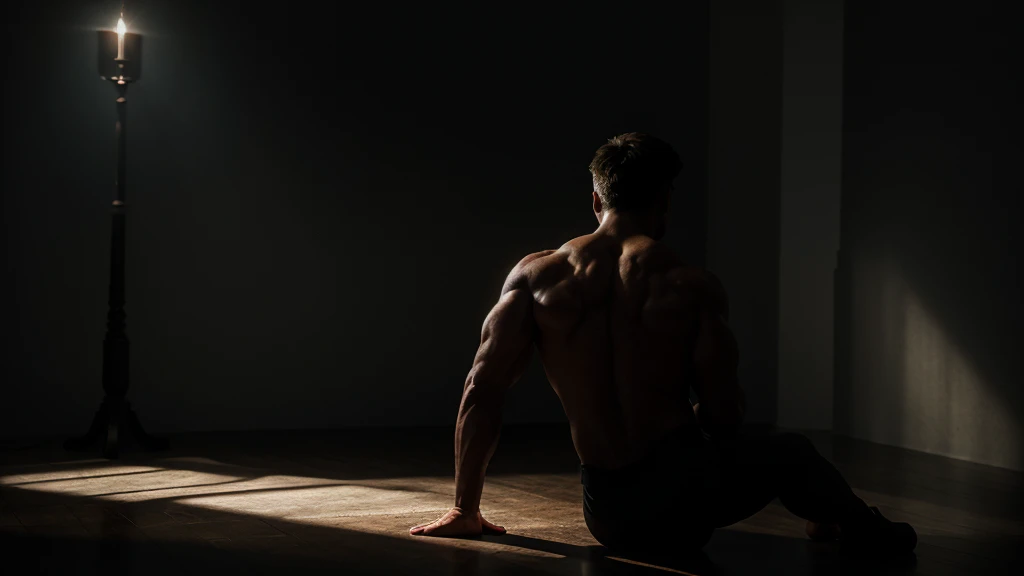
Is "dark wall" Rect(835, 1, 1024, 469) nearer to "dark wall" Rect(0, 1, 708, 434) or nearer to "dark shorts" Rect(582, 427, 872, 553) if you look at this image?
"dark wall" Rect(0, 1, 708, 434)

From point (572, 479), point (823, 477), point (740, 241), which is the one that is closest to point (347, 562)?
point (823, 477)

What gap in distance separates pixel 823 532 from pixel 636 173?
4.01ft

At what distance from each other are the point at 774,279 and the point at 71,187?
4.16 meters

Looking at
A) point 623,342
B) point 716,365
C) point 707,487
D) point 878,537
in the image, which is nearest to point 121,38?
point 623,342

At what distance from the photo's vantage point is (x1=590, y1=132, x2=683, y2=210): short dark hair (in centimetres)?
310

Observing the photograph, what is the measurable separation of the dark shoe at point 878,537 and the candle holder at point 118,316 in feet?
11.1

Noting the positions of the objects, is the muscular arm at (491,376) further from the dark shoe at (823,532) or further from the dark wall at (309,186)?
the dark wall at (309,186)

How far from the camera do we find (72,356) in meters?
5.74

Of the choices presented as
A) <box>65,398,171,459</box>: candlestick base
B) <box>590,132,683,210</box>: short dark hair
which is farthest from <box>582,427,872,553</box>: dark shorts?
<box>65,398,171,459</box>: candlestick base

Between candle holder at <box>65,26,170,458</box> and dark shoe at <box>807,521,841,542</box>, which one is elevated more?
candle holder at <box>65,26,170,458</box>

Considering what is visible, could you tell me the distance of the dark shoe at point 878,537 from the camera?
311 centimetres

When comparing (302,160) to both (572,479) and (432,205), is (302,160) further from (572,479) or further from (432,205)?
(572,479)

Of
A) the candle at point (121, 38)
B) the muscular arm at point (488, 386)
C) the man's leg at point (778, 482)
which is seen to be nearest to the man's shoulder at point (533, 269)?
the muscular arm at point (488, 386)

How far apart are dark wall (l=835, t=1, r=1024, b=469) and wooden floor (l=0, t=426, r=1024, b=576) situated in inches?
14.1
